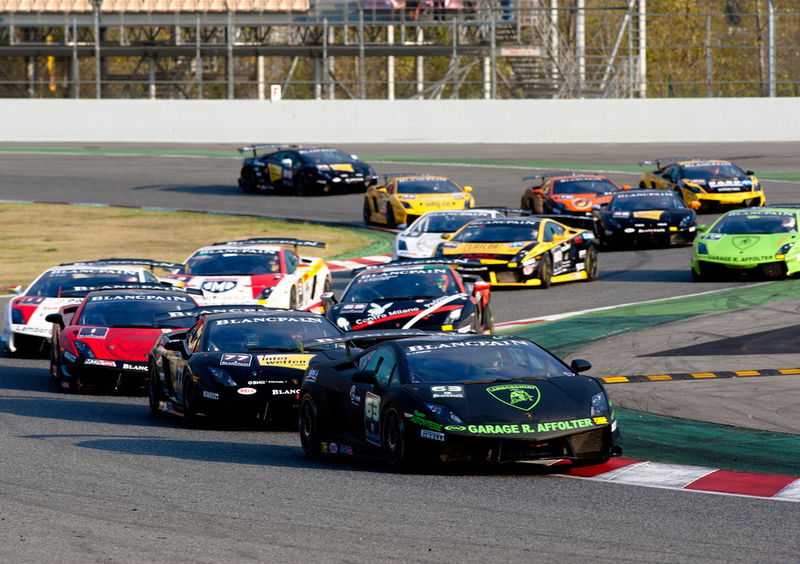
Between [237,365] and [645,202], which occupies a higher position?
[645,202]

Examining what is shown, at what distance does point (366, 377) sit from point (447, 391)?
0.75m

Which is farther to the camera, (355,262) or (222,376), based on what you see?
(355,262)

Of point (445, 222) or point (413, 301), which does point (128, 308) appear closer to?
point (413, 301)

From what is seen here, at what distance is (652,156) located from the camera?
42969 mm

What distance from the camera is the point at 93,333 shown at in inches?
656

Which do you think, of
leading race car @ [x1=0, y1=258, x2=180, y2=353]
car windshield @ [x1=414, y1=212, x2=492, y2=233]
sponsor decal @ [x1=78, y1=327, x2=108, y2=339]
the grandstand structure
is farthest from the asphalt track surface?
the grandstand structure

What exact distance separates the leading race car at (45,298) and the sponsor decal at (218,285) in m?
0.63

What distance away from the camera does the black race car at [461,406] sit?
33.9ft

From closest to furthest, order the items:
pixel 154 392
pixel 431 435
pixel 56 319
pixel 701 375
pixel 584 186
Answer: pixel 431 435 → pixel 154 392 → pixel 701 375 → pixel 56 319 → pixel 584 186

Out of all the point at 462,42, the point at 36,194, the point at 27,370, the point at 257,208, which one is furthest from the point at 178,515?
the point at 462,42

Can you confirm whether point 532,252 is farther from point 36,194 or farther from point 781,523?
point 36,194

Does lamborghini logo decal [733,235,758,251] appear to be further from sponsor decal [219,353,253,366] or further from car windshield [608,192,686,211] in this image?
sponsor decal [219,353,253,366]

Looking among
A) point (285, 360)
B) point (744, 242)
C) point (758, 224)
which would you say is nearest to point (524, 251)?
point (744, 242)

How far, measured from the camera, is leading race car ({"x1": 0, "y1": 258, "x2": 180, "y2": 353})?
63.6 ft
